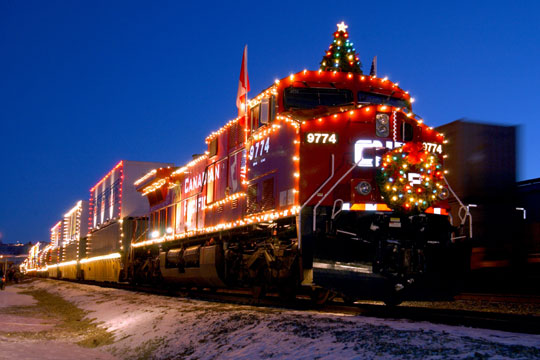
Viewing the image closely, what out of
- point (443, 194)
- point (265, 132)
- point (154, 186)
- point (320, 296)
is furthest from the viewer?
point (154, 186)

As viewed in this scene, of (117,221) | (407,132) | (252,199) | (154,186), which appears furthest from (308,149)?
(117,221)

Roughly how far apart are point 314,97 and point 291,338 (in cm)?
439

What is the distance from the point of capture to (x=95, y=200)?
29.4m

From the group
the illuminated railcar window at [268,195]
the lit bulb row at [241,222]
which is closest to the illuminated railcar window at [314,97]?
the illuminated railcar window at [268,195]

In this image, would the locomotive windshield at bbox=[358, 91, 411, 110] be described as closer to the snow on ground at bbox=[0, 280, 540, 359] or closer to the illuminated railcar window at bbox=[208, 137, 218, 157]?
the snow on ground at bbox=[0, 280, 540, 359]

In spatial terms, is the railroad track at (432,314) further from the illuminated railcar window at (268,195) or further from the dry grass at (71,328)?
the dry grass at (71,328)

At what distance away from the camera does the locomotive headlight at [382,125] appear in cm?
829

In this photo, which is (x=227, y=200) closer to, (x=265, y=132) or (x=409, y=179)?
(x=265, y=132)

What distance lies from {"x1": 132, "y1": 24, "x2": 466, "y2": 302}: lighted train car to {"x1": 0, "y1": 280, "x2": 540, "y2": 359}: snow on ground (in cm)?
→ 87

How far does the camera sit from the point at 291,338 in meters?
5.92

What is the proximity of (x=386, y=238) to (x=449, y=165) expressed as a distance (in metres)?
4.71

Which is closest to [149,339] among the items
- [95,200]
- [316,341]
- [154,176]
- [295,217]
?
[295,217]

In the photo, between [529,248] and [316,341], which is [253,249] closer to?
[316,341]

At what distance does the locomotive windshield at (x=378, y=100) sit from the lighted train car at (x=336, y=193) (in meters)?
0.02
